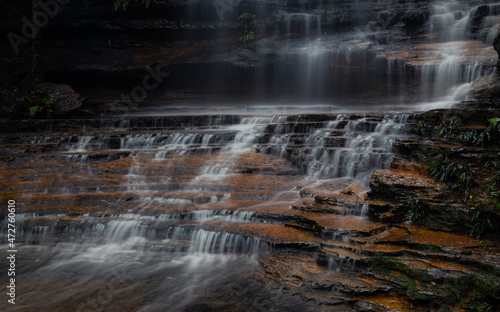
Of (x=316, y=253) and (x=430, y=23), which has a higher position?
(x=430, y=23)

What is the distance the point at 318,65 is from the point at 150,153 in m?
11.2

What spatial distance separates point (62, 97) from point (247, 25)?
10.5 m

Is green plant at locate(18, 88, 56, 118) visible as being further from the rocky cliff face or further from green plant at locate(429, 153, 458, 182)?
green plant at locate(429, 153, 458, 182)

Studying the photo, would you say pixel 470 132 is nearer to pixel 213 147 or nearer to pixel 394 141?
pixel 394 141

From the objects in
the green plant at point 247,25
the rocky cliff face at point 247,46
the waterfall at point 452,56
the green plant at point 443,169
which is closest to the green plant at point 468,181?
the green plant at point 443,169

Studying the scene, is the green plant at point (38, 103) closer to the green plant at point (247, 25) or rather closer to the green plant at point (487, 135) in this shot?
the green plant at point (247, 25)

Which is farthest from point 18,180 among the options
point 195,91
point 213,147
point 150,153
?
point 195,91

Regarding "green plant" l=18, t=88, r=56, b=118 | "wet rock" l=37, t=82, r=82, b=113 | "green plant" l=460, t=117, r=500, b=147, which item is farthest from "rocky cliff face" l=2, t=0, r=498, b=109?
"green plant" l=460, t=117, r=500, b=147

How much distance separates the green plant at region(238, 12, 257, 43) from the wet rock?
30.6 feet

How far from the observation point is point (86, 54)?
17.7 metres

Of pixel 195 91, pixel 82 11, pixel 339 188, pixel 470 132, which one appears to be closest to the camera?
pixel 470 132

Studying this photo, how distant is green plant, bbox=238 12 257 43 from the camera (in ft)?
59.5

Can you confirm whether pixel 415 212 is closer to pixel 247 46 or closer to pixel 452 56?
pixel 452 56

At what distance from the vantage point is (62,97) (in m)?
14.6
